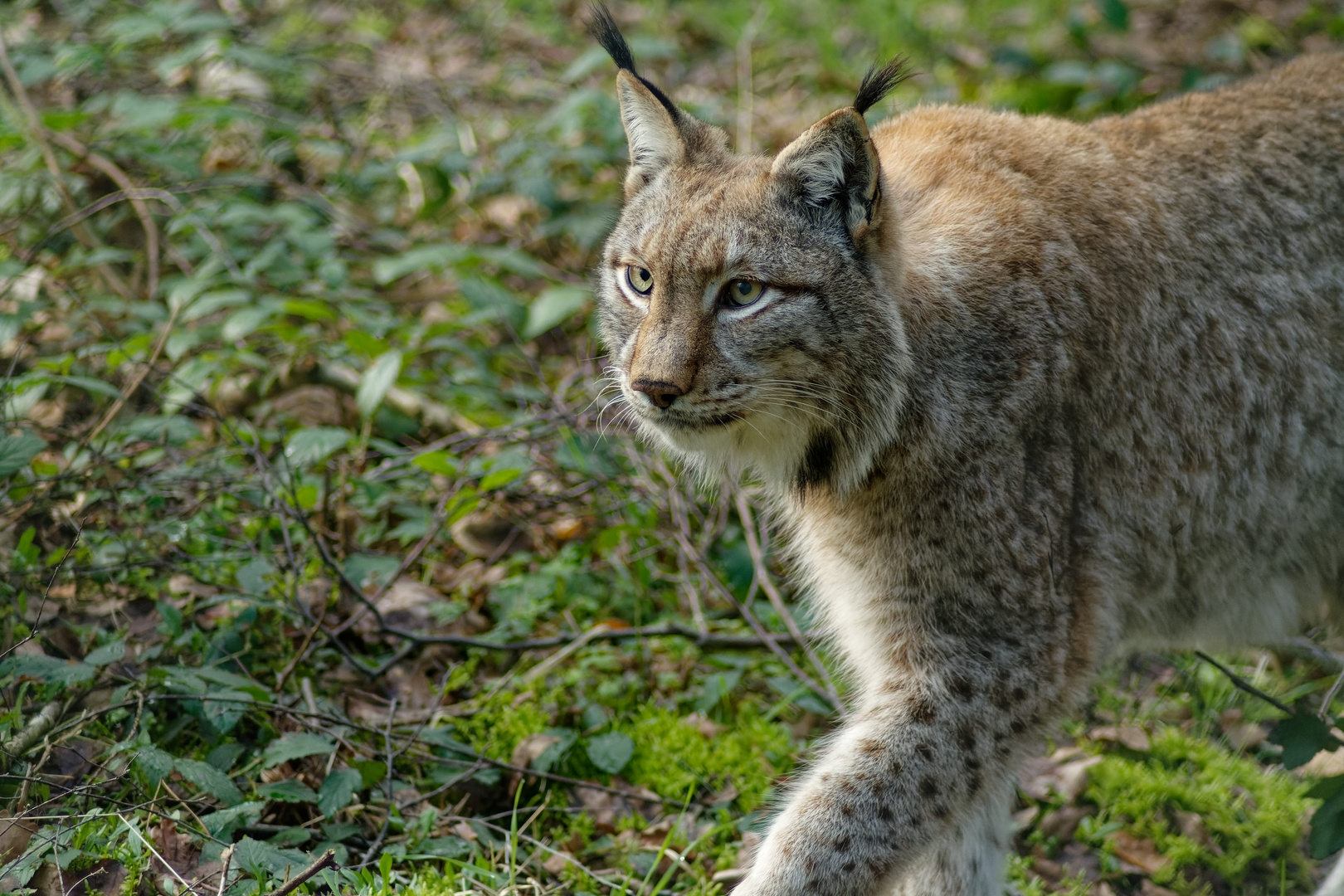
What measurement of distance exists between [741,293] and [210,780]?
7.04 feet

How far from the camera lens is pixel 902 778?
10.5ft

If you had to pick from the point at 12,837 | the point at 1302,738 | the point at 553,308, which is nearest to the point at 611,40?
the point at 553,308

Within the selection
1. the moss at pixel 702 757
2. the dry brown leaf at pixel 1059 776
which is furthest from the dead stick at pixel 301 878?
the dry brown leaf at pixel 1059 776

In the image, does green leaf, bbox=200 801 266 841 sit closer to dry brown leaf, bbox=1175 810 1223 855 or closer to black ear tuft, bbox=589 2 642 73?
black ear tuft, bbox=589 2 642 73

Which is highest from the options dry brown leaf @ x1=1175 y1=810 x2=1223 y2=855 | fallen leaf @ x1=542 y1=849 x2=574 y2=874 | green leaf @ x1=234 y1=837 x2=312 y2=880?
dry brown leaf @ x1=1175 y1=810 x2=1223 y2=855

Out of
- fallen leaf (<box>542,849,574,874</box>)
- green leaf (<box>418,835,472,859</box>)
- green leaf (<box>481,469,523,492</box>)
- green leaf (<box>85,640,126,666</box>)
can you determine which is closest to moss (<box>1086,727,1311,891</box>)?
fallen leaf (<box>542,849,574,874</box>)

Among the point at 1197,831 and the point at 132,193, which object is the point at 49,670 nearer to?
the point at 132,193

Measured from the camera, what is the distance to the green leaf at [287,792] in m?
3.47

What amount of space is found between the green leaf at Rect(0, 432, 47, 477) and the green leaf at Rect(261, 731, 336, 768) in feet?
3.92

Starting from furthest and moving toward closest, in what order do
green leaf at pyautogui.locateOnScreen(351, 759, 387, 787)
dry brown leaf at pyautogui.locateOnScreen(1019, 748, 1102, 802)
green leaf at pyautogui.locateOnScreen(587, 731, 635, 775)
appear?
dry brown leaf at pyautogui.locateOnScreen(1019, 748, 1102, 802) → green leaf at pyautogui.locateOnScreen(587, 731, 635, 775) → green leaf at pyautogui.locateOnScreen(351, 759, 387, 787)

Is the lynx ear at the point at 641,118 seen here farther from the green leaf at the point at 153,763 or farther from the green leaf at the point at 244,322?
the green leaf at the point at 153,763

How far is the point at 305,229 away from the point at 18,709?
10.6ft

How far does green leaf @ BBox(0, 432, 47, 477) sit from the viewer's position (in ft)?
11.5

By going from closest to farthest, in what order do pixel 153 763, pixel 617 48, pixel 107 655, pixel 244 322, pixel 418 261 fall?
pixel 153 763 < pixel 107 655 < pixel 617 48 < pixel 244 322 < pixel 418 261
